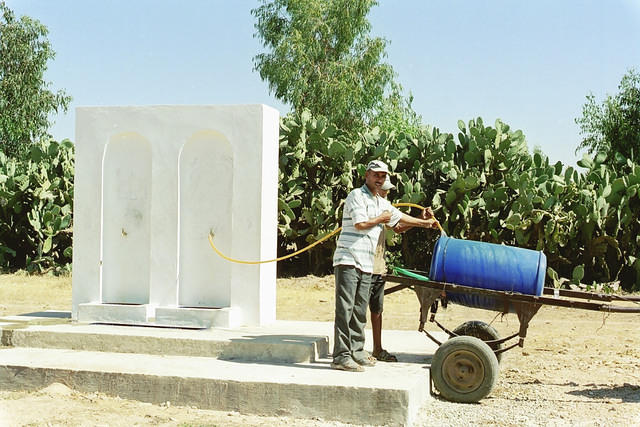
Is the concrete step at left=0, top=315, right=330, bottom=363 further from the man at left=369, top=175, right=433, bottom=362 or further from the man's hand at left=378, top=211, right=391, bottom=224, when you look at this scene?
the man's hand at left=378, top=211, right=391, bottom=224

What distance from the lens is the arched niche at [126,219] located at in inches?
378

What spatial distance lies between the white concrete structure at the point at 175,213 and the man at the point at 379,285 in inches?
68.2

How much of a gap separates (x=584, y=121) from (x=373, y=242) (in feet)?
88.5

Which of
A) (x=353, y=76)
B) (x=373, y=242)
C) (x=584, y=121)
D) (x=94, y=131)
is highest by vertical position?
(x=353, y=76)

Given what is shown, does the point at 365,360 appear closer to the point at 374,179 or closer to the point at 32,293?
the point at 374,179

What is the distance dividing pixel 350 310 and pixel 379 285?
0.54 metres

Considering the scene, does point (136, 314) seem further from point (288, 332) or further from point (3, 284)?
point (3, 284)

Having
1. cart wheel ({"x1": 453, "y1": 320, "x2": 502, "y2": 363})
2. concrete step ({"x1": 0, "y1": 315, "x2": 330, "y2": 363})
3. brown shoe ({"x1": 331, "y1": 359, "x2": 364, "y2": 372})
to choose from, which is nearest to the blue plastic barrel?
cart wheel ({"x1": 453, "y1": 320, "x2": 502, "y2": 363})

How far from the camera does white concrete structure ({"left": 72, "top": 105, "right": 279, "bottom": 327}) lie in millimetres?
9021

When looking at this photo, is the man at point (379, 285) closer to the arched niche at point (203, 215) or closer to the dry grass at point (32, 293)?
the arched niche at point (203, 215)

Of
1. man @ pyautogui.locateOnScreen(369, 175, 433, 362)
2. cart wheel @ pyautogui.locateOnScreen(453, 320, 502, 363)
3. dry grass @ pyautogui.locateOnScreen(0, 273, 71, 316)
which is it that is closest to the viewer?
man @ pyautogui.locateOnScreen(369, 175, 433, 362)

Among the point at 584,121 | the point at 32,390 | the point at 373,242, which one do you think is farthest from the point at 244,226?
the point at 584,121

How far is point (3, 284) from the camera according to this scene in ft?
54.7

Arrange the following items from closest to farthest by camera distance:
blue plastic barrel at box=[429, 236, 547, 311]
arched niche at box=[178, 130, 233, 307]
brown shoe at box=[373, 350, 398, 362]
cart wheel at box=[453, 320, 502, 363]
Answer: blue plastic barrel at box=[429, 236, 547, 311]
brown shoe at box=[373, 350, 398, 362]
cart wheel at box=[453, 320, 502, 363]
arched niche at box=[178, 130, 233, 307]
